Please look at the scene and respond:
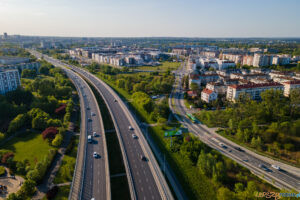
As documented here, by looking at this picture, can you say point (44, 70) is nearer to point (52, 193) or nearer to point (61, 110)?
point (61, 110)

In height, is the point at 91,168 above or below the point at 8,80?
below

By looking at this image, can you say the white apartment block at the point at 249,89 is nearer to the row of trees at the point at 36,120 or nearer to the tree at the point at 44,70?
the row of trees at the point at 36,120

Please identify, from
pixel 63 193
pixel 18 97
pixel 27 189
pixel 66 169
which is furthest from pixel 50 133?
pixel 18 97

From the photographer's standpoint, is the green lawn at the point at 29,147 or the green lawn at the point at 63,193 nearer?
the green lawn at the point at 63,193

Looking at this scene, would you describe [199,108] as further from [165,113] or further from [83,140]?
[83,140]

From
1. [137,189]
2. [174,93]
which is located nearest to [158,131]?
[137,189]

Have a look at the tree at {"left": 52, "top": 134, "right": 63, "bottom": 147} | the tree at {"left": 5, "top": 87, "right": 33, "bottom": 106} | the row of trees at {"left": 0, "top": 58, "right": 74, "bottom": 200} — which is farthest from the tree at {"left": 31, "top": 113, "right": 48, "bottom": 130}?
the tree at {"left": 5, "top": 87, "right": 33, "bottom": 106}

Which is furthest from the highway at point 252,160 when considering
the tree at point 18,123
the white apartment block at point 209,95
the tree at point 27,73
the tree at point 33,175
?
the tree at point 27,73
